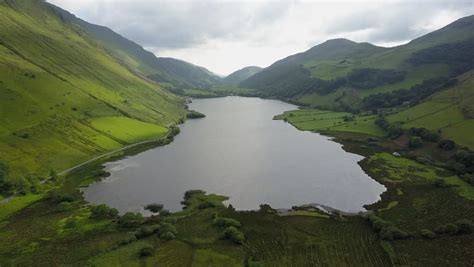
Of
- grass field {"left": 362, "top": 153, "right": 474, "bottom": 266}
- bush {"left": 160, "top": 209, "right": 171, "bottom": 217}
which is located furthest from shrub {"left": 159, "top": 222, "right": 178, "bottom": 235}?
grass field {"left": 362, "top": 153, "right": 474, "bottom": 266}

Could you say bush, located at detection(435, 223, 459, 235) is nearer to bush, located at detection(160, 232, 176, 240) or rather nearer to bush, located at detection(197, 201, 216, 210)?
bush, located at detection(197, 201, 216, 210)

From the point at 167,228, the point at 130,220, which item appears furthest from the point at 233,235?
the point at 130,220

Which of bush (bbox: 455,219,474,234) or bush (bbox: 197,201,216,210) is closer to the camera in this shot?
bush (bbox: 455,219,474,234)

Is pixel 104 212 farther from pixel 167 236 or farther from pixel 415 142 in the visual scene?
pixel 415 142

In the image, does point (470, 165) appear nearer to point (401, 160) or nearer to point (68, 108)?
point (401, 160)

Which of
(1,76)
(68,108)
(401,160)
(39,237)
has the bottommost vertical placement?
(39,237)

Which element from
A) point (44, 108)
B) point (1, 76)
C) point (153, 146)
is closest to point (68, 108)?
point (44, 108)
